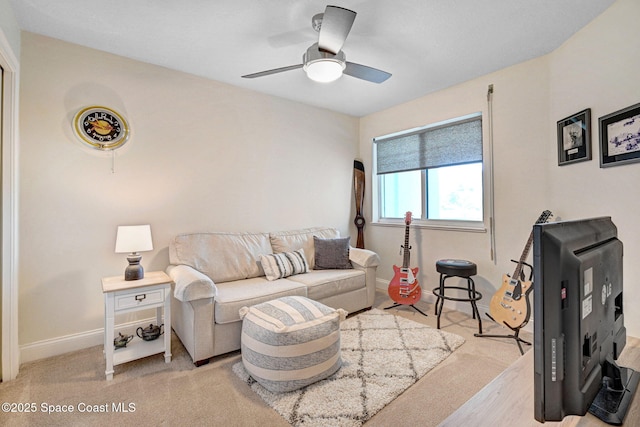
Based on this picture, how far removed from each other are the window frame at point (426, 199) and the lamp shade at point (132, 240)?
114 inches

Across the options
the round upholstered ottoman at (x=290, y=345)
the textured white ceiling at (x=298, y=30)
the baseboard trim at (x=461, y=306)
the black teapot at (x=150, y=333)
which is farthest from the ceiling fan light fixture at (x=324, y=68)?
the baseboard trim at (x=461, y=306)

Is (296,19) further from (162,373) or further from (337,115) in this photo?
(162,373)

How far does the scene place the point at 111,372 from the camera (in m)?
1.99

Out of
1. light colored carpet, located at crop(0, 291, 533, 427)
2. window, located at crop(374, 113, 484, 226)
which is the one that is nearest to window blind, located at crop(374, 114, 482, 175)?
window, located at crop(374, 113, 484, 226)

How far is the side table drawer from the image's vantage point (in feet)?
6.77

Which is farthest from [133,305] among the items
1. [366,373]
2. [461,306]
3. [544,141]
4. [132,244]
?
[544,141]

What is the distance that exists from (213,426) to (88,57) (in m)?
2.94

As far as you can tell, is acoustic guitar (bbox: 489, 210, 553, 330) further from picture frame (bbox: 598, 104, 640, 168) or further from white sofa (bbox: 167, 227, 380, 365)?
white sofa (bbox: 167, 227, 380, 365)

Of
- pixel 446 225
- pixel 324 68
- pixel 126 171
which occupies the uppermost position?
pixel 324 68

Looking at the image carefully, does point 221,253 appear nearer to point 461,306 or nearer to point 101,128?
point 101,128

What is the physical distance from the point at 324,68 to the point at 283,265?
1837 mm

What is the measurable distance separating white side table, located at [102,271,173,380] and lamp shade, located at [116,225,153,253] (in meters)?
0.24

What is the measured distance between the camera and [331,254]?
10.9 feet

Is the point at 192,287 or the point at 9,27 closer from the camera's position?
the point at 9,27
